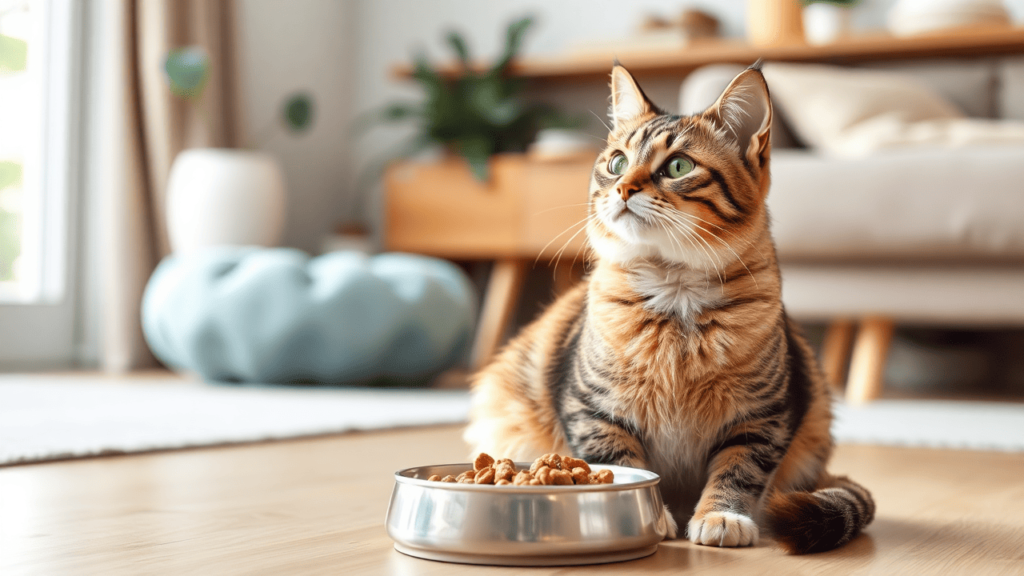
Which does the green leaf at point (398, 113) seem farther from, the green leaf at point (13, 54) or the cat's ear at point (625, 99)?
the cat's ear at point (625, 99)

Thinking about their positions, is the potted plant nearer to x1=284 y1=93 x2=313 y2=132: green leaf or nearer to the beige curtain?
the beige curtain

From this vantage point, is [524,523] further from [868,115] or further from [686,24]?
[686,24]

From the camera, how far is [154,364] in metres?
3.49

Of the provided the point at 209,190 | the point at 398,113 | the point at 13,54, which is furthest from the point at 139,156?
the point at 398,113

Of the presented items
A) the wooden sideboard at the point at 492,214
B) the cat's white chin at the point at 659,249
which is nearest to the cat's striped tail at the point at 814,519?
the cat's white chin at the point at 659,249

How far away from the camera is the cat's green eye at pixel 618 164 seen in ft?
3.56

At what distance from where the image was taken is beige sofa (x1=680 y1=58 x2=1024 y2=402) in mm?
2416

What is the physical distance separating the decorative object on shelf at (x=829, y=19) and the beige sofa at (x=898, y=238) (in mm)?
1012

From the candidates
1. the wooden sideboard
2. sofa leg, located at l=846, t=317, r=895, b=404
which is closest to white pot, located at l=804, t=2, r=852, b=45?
the wooden sideboard

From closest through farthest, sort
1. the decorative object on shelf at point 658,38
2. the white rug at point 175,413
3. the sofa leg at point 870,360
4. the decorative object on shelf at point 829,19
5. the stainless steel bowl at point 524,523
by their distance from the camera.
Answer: the stainless steel bowl at point 524,523 < the white rug at point 175,413 < the sofa leg at point 870,360 < the decorative object on shelf at point 829,19 < the decorative object on shelf at point 658,38

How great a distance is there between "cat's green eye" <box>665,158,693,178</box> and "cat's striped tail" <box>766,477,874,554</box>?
0.34 meters

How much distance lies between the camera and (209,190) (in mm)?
3354

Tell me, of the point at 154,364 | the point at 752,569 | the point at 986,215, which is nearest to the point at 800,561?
the point at 752,569

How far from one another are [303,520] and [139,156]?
2.70m
